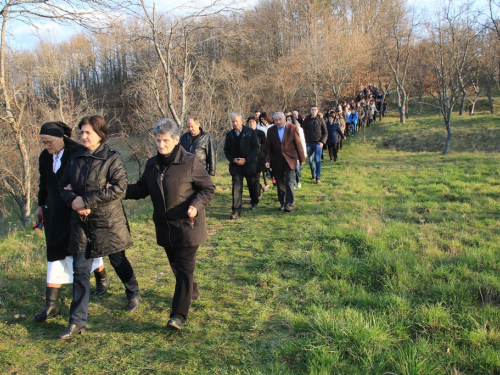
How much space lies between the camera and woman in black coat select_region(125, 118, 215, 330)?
3320 millimetres

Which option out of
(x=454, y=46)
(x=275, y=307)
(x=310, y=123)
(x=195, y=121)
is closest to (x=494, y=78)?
(x=454, y=46)

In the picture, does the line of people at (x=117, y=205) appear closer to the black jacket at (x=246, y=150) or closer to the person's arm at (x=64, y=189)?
the person's arm at (x=64, y=189)

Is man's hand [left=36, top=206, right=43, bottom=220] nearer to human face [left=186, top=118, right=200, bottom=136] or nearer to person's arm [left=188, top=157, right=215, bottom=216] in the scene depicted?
person's arm [left=188, top=157, right=215, bottom=216]

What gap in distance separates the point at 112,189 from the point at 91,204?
227mm

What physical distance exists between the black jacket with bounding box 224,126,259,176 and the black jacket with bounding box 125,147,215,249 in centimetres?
374

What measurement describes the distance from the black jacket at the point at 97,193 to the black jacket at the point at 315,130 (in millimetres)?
7105

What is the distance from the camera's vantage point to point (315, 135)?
985 centimetres

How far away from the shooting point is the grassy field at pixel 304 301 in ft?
8.97

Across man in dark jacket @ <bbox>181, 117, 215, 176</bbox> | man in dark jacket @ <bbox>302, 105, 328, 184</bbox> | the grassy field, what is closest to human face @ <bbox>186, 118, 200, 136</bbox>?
man in dark jacket @ <bbox>181, 117, 215, 176</bbox>

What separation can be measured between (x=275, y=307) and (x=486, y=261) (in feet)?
7.93

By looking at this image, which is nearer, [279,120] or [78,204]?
[78,204]

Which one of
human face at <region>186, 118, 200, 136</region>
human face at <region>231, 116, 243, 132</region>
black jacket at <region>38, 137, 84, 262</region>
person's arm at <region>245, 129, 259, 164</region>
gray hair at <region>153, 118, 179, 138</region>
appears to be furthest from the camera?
person's arm at <region>245, 129, 259, 164</region>

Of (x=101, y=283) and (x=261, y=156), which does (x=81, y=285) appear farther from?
(x=261, y=156)

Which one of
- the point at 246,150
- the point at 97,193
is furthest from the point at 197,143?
the point at 97,193
